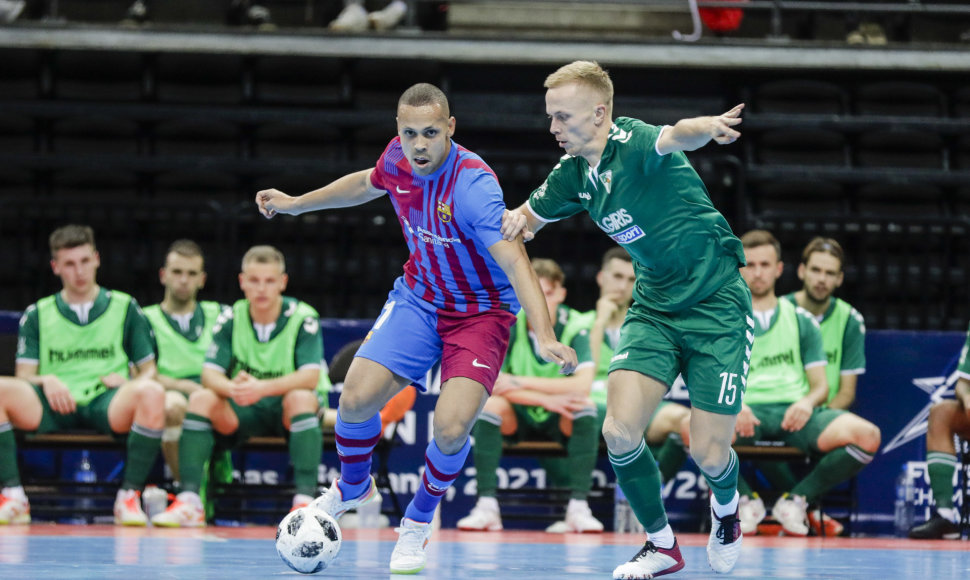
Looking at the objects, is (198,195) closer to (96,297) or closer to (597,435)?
(96,297)

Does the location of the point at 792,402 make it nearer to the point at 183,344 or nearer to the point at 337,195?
the point at 337,195

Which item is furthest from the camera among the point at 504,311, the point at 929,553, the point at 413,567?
the point at 929,553

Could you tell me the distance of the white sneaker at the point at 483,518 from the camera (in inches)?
293

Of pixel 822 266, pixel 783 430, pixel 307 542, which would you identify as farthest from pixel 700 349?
pixel 822 266

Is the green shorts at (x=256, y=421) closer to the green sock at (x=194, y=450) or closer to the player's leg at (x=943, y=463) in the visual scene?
the green sock at (x=194, y=450)

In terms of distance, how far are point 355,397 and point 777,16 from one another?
764 centimetres

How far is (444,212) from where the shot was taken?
4992mm

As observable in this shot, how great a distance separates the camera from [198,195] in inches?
406

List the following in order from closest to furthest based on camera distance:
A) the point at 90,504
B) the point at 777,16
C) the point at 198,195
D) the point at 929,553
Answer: the point at 929,553, the point at 90,504, the point at 198,195, the point at 777,16

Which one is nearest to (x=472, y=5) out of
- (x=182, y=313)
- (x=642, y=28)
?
(x=642, y=28)

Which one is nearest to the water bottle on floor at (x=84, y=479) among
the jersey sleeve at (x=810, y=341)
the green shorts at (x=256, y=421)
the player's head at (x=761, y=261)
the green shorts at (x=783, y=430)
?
the green shorts at (x=256, y=421)

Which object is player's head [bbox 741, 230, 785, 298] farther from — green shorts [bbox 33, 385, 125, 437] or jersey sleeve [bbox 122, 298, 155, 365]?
green shorts [bbox 33, 385, 125, 437]

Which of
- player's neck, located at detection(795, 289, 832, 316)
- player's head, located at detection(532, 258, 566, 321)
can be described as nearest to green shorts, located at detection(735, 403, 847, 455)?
player's neck, located at detection(795, 289, 832, 316)

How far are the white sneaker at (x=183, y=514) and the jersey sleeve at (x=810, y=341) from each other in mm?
3980
